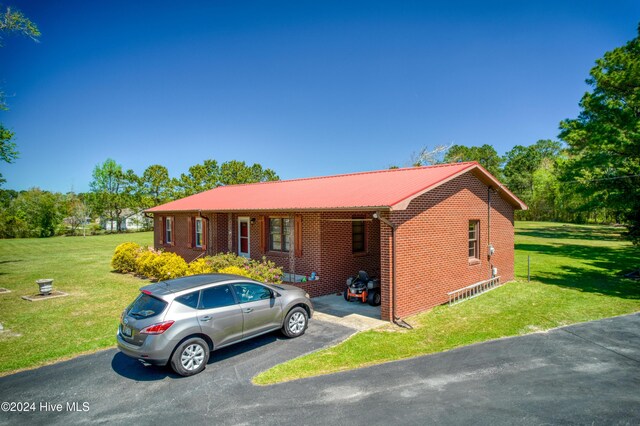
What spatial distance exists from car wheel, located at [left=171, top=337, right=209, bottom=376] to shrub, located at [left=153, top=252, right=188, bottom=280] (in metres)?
7.76

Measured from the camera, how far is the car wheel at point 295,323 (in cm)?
840

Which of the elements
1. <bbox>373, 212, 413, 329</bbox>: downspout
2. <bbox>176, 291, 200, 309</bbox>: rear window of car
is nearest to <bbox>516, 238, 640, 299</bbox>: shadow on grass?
<bbox>373, 212, 413, 329</bbox>: downspout

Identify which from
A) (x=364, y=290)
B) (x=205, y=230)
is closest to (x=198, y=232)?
(x=205, y=230)

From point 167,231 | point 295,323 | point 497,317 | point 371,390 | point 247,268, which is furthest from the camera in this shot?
point 167,231

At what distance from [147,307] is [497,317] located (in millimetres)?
9149

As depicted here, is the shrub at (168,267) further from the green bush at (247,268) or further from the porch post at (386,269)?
the porch post at (386,269)

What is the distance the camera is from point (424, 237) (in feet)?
36.0

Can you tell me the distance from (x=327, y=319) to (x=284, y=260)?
455 cm

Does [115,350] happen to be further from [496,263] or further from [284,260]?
[496,263]

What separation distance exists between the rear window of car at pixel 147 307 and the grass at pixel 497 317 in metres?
2.17

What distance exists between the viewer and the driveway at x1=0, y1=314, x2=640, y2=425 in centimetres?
528

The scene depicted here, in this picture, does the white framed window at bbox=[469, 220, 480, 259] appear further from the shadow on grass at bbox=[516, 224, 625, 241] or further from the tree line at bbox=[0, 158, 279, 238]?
the tree line at bbox=[0, 158, 279, 238]

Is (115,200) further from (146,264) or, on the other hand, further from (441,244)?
(441,244)

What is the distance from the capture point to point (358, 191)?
41.7ft
